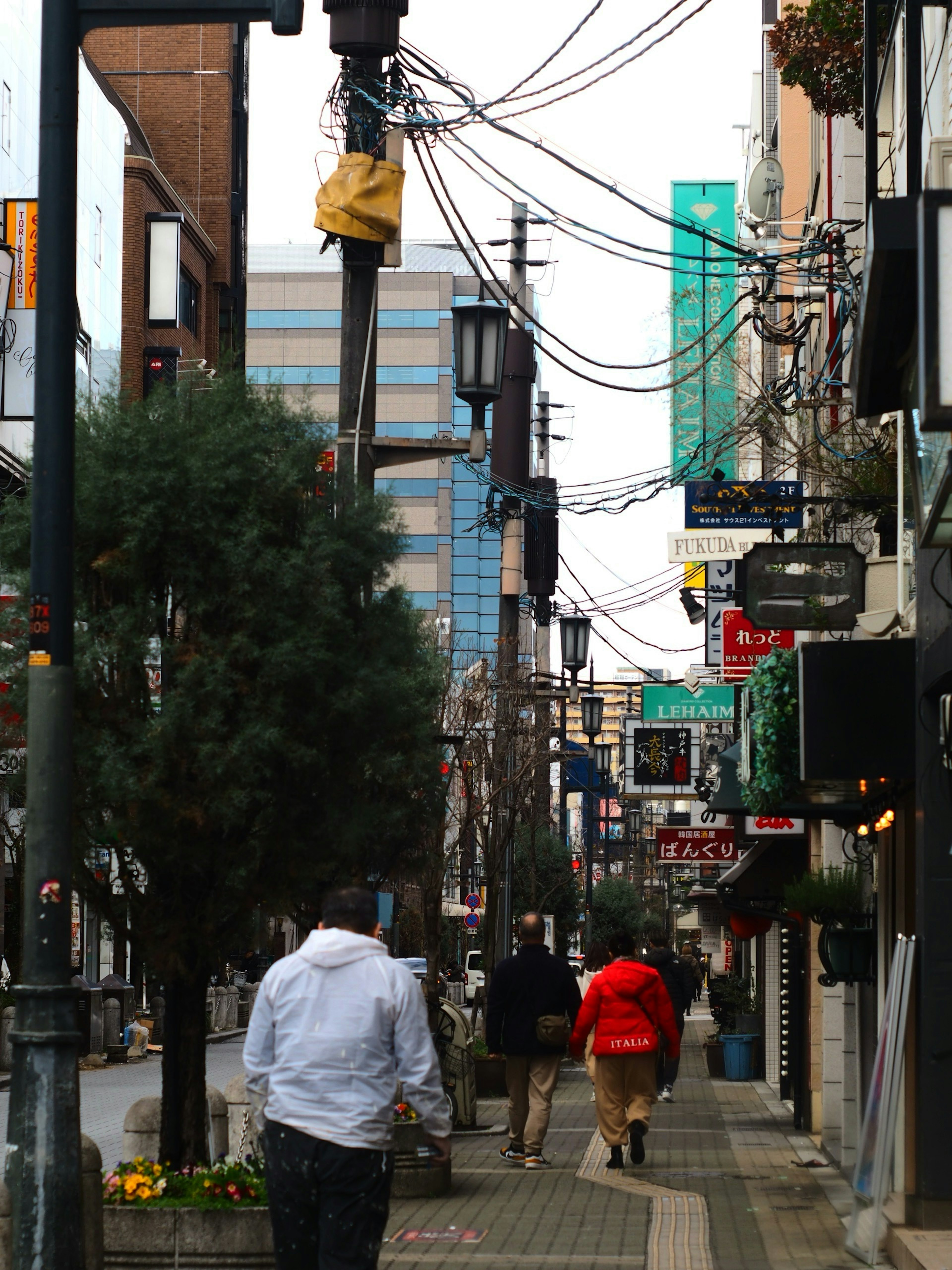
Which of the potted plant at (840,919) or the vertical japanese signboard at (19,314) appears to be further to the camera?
the vertical japanese signboard at (19,314)

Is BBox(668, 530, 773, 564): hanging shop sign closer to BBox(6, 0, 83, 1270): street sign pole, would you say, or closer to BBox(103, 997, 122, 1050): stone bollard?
BBox(6, 0, 83, 1270): street sign pole

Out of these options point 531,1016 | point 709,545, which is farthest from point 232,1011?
point 531,1016

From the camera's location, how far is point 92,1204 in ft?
24.6

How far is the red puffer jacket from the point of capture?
1420cm

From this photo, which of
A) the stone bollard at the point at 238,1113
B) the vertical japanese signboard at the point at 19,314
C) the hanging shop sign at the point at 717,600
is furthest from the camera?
the vertical japanese signboard at the point at 19,314

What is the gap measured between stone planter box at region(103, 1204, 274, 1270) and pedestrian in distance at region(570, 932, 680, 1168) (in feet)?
18.8

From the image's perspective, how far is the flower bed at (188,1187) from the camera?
8.70 meters

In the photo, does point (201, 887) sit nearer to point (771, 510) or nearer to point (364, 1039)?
point (364, 1039)

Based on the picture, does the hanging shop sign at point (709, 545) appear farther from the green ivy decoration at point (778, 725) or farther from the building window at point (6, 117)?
the building window at point (6, 117)

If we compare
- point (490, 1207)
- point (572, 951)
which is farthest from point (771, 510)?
point (572, 951)

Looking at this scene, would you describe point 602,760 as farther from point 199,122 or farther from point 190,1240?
point 190,1240

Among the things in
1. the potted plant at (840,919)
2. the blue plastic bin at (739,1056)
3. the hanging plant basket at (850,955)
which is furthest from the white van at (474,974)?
the hanging plant basket at (850,955)

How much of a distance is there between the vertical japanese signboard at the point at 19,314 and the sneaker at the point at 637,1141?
1801 centimetres

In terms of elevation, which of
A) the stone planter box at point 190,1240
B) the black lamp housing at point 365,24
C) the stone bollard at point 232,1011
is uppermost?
the black lamp housing at point 365,24
